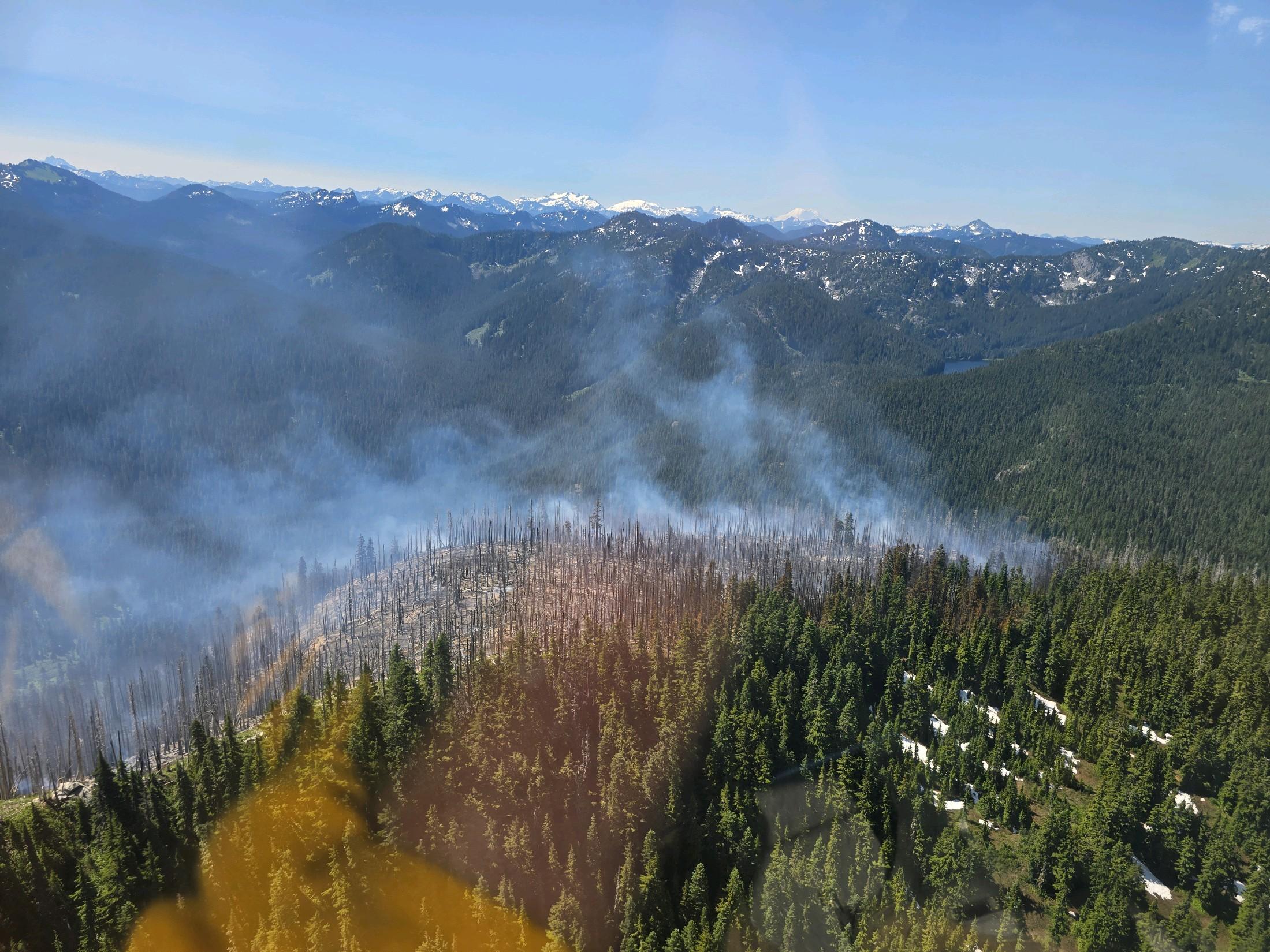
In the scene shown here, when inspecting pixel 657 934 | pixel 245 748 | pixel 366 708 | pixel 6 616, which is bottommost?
pixel 6 616

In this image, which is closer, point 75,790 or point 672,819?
point 672,819

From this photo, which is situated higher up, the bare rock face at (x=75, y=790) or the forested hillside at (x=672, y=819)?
the forested hillside at (x=672, y=819)

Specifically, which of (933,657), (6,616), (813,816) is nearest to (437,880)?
(813,816)

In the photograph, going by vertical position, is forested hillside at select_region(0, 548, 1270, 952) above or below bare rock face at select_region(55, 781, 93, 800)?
above

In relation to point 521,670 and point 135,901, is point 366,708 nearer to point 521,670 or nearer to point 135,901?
point 521,670

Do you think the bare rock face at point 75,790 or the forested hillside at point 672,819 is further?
the bare rock face at point 75,790

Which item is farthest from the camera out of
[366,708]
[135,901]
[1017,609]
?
[1017,609]

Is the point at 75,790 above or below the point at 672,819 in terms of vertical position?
below

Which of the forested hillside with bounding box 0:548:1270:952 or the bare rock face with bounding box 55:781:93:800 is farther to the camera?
the bare rock face with bounding box 55:781:93:800
